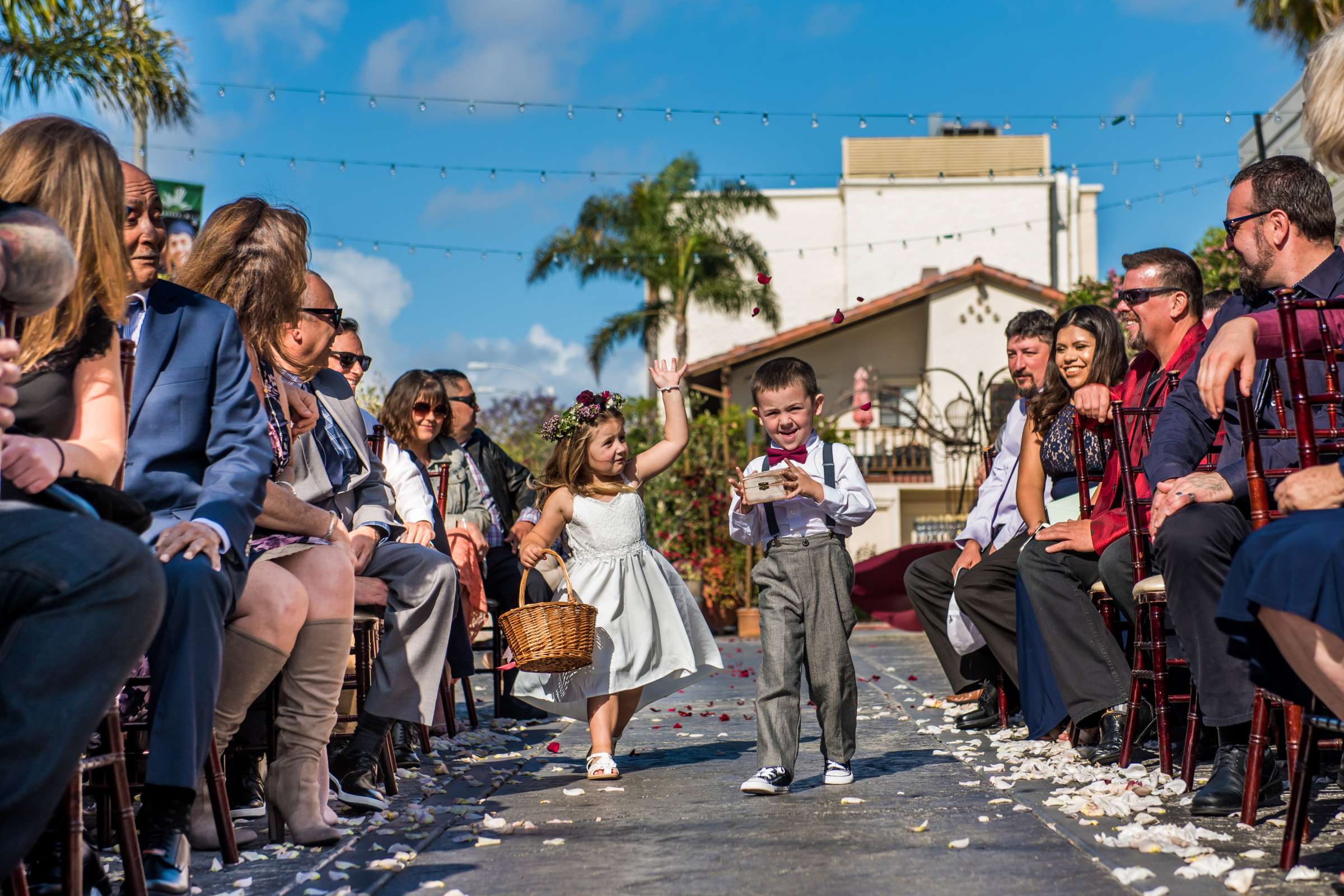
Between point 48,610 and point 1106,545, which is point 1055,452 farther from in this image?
point 48,610

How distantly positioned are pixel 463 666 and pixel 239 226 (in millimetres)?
2560

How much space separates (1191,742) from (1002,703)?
8.30 feet

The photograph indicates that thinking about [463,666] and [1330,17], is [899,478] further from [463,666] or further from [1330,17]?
[463,666]

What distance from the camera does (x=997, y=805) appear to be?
4.76 m

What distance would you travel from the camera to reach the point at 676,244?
3941cm

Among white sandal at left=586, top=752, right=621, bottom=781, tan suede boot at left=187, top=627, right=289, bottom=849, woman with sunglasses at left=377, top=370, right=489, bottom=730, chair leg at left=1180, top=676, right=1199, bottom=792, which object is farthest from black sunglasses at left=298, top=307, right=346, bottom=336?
chair leg at left=1180, top=676, right=1199, bottom=792

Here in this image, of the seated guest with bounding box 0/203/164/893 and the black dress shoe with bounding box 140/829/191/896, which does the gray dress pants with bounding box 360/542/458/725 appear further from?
the seated guest with bounding box 0/203/164/893

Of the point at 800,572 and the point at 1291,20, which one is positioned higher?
the point at 1291,20

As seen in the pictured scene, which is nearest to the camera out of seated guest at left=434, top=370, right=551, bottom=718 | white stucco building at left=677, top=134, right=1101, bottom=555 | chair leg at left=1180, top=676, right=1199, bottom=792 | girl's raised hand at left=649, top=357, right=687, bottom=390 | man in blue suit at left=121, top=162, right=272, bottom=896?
man in blue suit at left=121, top=162, right=272, bottom=896

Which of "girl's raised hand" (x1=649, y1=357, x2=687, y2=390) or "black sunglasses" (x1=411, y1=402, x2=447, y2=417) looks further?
"black sunglasses" (x1=411, y1=402, x2=447, y2=417)

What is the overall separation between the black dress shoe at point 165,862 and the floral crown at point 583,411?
11.9 feet

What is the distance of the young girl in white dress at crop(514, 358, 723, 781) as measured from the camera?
6.33 m

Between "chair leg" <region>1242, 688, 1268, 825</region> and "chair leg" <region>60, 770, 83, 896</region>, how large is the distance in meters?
3.12

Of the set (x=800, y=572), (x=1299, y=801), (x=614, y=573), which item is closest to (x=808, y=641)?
(x=800, y=572)
